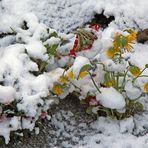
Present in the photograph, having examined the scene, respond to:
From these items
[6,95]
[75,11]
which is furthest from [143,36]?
[6,95]

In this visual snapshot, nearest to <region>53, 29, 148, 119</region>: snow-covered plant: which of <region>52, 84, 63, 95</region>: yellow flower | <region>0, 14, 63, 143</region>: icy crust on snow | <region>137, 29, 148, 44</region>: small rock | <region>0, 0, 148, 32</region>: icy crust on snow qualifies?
<region>52, 84, 63, 95</region>: yellow flower

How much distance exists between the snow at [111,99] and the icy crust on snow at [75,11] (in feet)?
2.98

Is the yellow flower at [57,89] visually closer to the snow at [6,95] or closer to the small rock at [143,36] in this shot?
the snow at [6,95]

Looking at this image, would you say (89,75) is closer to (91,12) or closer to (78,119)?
(78,119)

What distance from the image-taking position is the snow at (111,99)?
8.54ft

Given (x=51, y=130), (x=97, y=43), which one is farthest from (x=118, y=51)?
(x=51, y=130)

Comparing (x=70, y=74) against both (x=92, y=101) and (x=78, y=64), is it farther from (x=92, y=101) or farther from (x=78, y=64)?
(x=92, y=101)

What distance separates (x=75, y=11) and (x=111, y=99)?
116 cm

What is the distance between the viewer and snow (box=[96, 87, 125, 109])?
8.54 feet

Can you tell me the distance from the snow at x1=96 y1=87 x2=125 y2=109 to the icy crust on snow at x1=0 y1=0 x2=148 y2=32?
907 mm

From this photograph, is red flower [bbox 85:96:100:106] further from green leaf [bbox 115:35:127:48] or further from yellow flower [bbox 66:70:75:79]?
green leaf [bbox 115:35:127:48]

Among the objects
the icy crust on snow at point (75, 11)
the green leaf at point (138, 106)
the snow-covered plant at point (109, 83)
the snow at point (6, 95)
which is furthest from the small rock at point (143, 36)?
the snow at point (6, 95)

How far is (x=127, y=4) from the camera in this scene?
3555mm

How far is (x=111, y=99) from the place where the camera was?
8.57 ft
